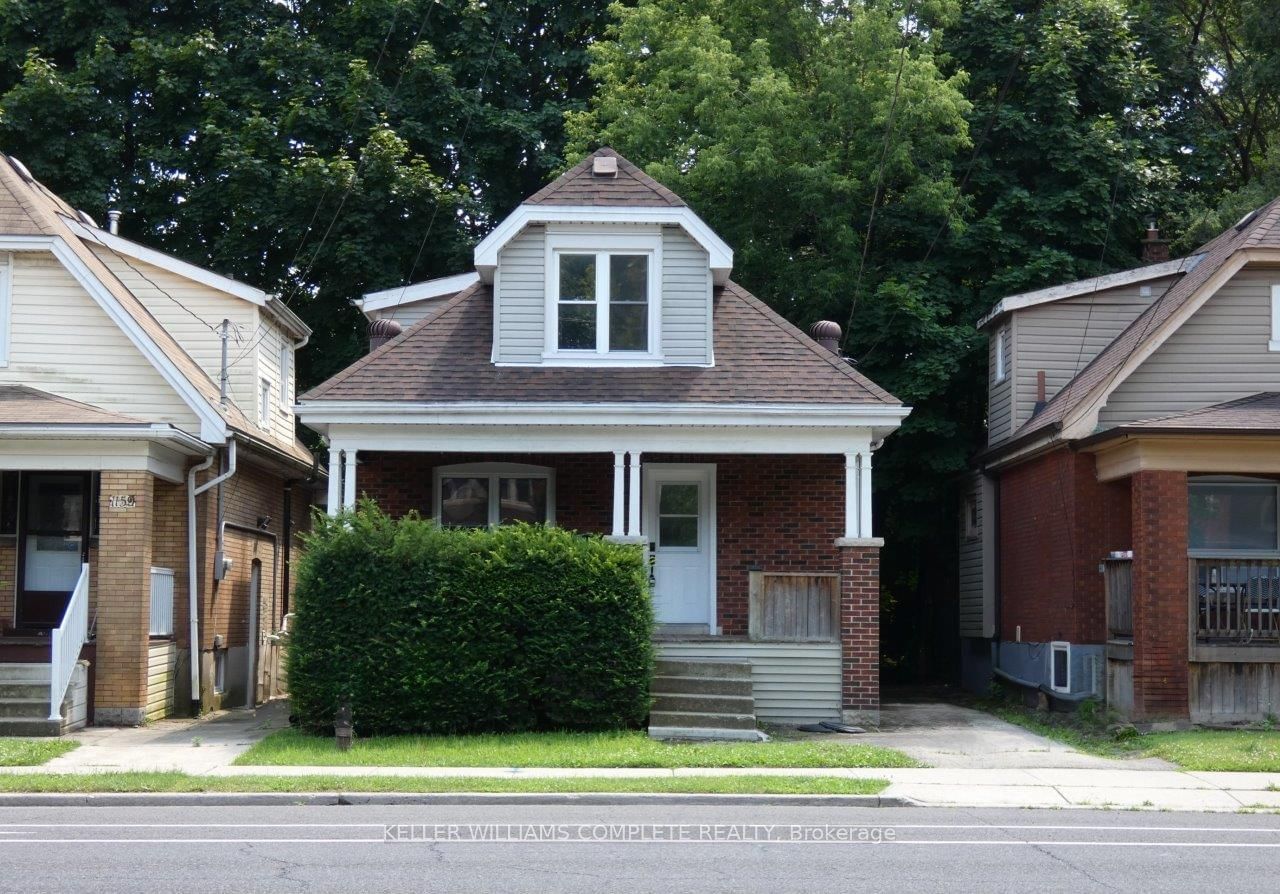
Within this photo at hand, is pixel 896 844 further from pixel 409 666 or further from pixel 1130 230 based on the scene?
pixel 1130 230

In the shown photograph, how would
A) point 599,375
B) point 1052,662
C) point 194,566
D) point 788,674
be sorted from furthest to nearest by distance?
point 1052,662 → point 194,566 → point 599,375 → point 788,674

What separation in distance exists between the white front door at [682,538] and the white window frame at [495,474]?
1377 millimetres

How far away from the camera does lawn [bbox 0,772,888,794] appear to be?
1412 cm

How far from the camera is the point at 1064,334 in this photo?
24875mm

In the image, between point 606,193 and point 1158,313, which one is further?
point 1158,313

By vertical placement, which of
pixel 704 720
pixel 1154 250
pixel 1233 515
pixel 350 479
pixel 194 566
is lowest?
pixel 704 720

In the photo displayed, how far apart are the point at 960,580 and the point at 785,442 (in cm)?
935

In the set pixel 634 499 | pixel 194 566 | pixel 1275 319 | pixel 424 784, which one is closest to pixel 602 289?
pixel 634 499

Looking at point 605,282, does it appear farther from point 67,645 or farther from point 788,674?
point 67,645

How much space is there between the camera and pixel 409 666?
701 inches

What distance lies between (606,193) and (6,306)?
8.50 m

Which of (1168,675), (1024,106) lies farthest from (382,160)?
(1168,675)

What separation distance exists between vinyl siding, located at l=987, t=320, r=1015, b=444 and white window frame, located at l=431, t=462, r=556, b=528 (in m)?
7.94

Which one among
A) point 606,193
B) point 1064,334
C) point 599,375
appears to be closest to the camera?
point 599,375
